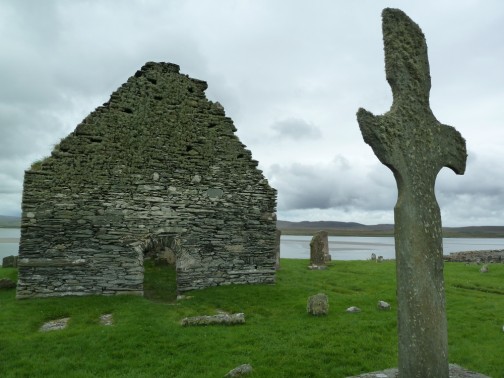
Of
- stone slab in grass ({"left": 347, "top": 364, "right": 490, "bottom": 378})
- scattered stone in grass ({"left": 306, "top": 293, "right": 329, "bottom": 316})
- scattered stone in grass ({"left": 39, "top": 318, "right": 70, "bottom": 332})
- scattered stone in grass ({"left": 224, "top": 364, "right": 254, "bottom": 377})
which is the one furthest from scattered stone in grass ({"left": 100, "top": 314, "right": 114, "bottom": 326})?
stone slab in grass ({"left": 347, "top": 364, "right": 490, "bottom": 378})

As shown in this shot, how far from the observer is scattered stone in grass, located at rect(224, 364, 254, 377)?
6.29 m

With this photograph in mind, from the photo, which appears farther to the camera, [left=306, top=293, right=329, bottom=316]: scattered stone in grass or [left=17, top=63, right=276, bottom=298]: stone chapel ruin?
[left=17, top=63, right=276, bottom=298]: stone chapel ruin

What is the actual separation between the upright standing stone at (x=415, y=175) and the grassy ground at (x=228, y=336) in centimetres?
291

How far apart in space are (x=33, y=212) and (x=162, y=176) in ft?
14.2

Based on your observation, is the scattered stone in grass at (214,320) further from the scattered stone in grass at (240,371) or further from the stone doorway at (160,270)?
the stone doorway at (160,270)

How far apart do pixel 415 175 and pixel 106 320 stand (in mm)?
9016

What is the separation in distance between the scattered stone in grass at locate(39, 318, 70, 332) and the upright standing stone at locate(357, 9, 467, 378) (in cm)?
856

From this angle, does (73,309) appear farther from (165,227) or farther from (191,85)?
(191,85)

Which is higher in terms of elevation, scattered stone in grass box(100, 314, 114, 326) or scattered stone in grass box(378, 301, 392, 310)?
scattered stone in grass box(378, 301, 392, 310)

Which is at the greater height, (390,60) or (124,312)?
(390,60)

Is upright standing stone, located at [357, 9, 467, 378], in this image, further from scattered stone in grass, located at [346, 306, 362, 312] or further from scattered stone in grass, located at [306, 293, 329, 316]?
scattered stone in grass, located at [346, 306, 362, 312]

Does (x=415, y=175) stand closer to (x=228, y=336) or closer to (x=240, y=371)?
(x=240, y=371)

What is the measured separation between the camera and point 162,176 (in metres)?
14.0

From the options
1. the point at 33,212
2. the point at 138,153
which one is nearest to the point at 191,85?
the point at 138,153
